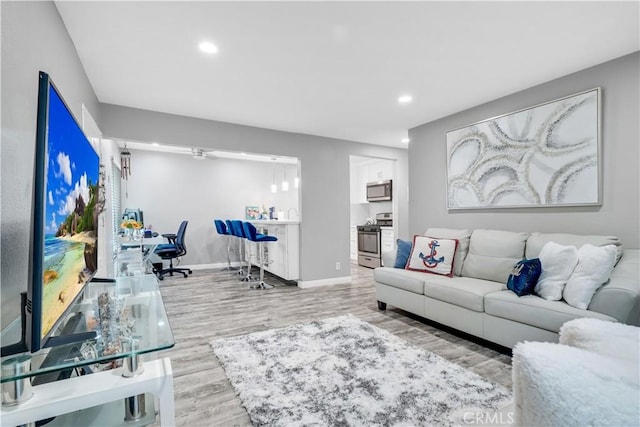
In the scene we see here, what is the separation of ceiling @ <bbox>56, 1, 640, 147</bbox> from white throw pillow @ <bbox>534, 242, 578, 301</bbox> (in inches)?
63.3

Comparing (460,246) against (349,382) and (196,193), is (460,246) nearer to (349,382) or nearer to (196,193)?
(349,382)

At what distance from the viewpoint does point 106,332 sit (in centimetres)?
115

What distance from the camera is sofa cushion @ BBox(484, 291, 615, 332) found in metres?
2.02

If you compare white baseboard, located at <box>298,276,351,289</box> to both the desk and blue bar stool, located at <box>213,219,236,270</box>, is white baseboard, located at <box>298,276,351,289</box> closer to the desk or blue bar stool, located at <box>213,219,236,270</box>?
blue bar stool, located at <box>213,219,236,270</box>

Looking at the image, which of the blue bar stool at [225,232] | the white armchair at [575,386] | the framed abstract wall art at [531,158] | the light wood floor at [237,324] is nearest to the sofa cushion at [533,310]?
the light wood floor at [237,324]

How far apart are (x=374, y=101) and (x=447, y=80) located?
809 millimetres

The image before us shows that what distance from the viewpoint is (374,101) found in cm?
339

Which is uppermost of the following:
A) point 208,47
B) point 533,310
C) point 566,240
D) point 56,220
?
point 208,47

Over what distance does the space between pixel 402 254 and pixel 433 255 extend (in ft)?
1.29

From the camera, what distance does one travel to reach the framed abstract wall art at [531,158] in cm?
259

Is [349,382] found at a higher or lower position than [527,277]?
lower

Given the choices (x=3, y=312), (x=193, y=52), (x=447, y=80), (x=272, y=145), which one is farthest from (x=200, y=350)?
(x=447, y=80)

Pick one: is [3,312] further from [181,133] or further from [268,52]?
[181,133]

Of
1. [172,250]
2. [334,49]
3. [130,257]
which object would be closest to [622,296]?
[334,49]
